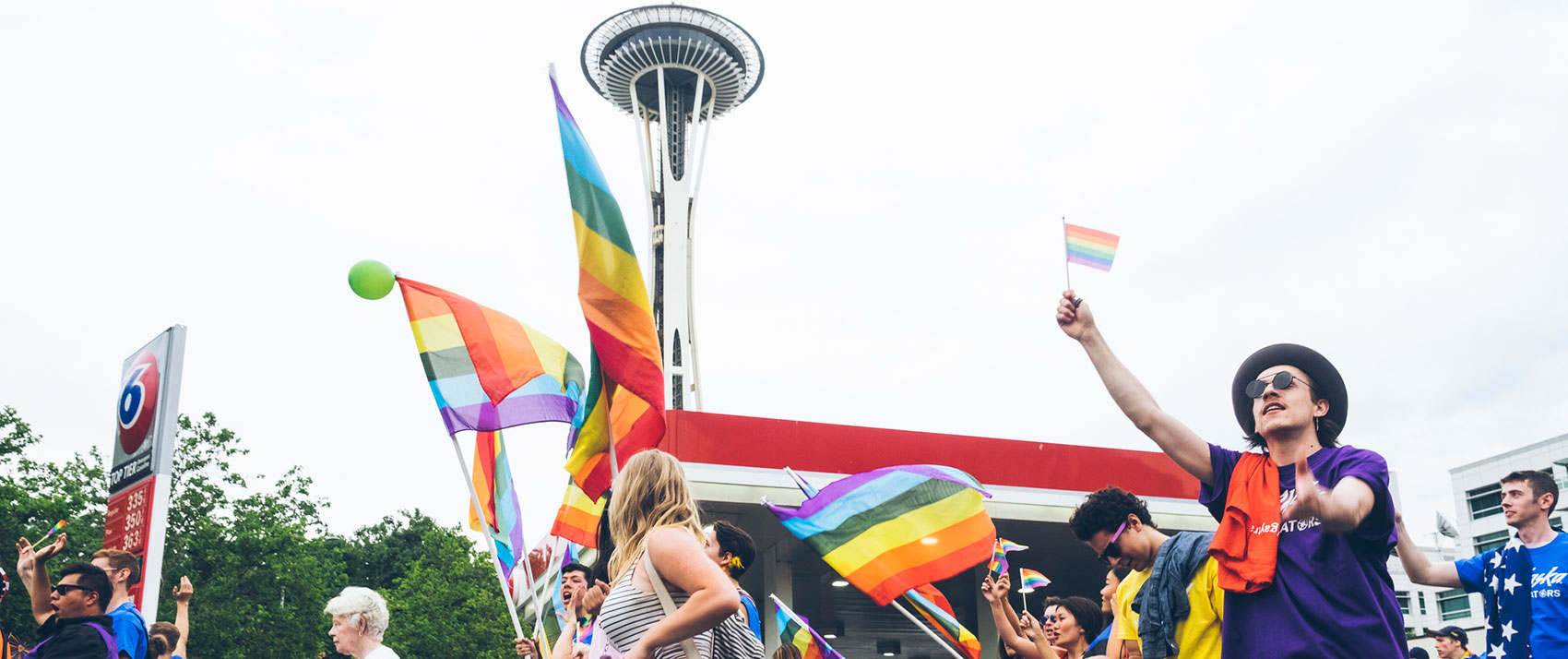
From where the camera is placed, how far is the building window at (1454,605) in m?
73.6

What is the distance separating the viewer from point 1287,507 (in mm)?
3123

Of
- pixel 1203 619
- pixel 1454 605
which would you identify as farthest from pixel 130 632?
pixel 1454 605

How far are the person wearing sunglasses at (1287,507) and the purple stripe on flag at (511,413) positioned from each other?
7209 mm

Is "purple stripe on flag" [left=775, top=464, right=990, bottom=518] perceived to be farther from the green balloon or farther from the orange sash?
the orange sash

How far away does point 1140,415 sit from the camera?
3375 millimetres

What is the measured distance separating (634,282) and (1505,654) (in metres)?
6.12

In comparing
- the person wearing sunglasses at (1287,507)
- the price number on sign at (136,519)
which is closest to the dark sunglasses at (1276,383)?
the person wearing sunglasses at (1287,507)

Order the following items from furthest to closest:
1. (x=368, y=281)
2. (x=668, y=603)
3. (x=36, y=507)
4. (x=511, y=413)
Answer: (x=36, y=507) < (x=511, y=413) < (x=368, y=281) < (x=668, y=603)

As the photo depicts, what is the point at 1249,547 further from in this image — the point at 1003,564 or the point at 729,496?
the point at 729,496

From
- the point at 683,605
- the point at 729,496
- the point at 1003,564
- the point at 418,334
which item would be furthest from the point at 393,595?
→ the point at 683,605

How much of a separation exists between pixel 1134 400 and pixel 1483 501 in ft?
276

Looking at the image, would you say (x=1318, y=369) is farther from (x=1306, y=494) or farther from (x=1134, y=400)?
(x=1306, y=494)

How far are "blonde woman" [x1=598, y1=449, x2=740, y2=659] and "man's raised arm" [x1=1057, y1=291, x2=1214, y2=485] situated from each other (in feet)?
4.00

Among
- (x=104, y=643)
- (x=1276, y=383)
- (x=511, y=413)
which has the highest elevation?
(x=511, y=413)
